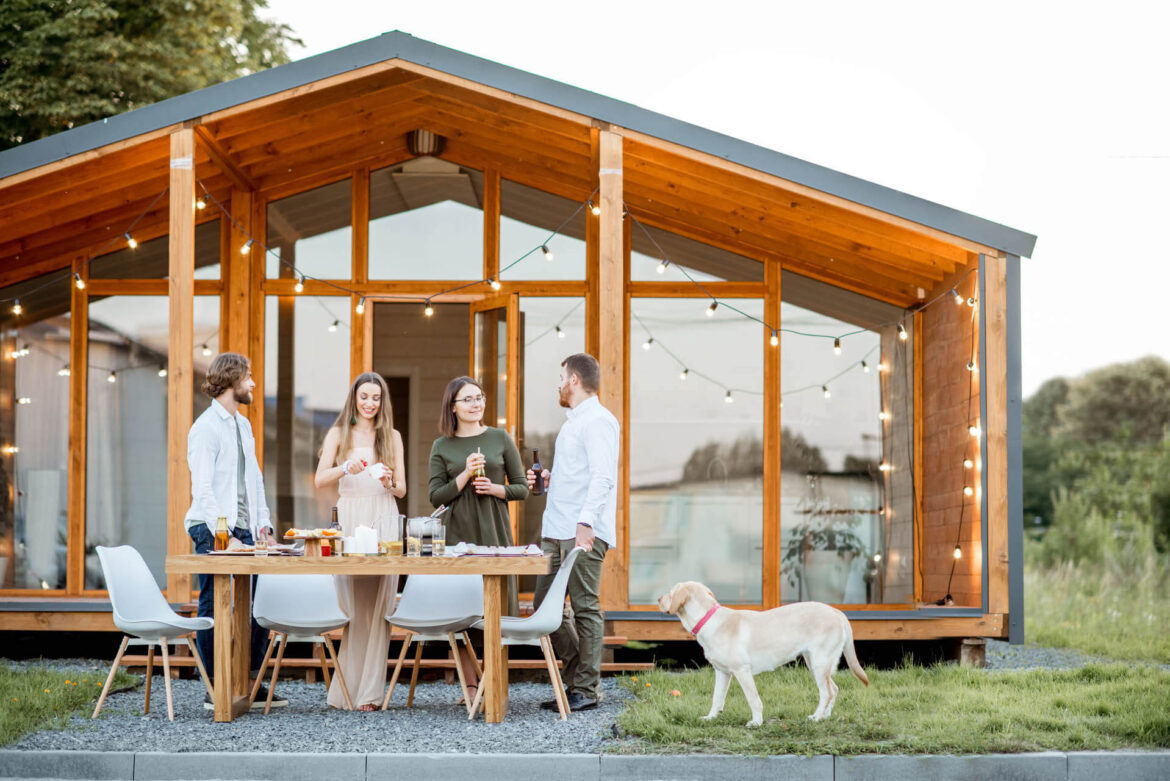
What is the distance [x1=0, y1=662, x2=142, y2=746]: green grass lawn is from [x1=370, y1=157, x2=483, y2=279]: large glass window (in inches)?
124

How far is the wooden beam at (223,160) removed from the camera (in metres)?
6.97

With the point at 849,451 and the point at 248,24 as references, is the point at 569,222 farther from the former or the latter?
the point at 248,24

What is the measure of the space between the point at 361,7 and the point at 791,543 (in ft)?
71.1

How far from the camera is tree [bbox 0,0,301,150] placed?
13.4 metres

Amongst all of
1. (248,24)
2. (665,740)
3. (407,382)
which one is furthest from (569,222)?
(248,24)

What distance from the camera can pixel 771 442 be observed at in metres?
8.12

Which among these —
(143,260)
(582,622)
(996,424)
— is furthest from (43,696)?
(996,424)

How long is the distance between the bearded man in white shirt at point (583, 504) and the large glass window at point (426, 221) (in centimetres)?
302

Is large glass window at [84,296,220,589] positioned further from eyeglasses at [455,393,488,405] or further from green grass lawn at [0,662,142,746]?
eyeglasses at [455,393,488,405]

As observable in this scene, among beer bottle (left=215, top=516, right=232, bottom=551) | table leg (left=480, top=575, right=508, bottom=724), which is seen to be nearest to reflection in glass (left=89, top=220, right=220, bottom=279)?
beer bottle (left=215, top=516, right=232, bottom=551)

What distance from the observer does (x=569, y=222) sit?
27.2 feet

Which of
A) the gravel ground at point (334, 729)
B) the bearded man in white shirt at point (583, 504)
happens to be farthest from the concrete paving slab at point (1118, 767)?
the bearded man in white shirt at point (583, 504)

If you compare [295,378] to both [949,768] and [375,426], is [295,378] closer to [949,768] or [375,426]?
[375,426]

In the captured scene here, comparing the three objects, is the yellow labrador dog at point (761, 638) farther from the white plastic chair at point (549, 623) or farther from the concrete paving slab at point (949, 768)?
the concrete paving slab at point (949, 768)
